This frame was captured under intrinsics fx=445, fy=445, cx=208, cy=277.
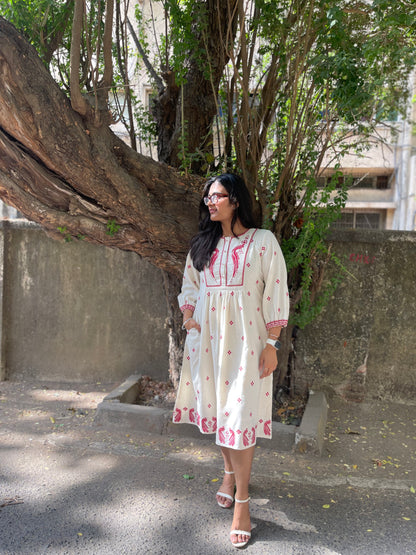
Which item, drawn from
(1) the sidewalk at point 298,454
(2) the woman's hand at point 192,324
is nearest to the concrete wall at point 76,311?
(1) the sidewalk at point 298,454

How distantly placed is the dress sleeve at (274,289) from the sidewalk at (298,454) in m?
1.23

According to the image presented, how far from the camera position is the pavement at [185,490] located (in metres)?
2.25

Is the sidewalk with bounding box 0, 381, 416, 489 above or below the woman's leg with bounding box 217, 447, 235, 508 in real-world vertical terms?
below

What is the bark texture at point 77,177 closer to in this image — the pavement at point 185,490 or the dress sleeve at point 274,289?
the dress sleeve at point 274,289

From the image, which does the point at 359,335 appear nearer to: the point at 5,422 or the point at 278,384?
the point at 278,384

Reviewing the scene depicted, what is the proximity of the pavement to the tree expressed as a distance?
3.39ft

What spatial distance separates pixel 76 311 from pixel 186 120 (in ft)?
7.43

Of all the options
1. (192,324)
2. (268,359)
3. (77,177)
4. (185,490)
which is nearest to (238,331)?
(268,359)

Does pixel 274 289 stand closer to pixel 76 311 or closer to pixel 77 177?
pixel 77 177

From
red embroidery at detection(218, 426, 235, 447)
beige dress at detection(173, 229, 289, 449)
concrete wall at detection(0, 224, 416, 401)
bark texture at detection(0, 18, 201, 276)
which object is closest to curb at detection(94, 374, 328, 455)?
concrete wall at detection(0, 224, 416, 401)

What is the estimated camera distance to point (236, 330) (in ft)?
7.80

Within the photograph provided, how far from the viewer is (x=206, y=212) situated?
2721mm

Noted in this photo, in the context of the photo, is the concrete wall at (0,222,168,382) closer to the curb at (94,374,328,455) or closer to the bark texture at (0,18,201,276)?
the curb at (94,374,328,455)

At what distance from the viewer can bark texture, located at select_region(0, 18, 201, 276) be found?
2.73 metres
